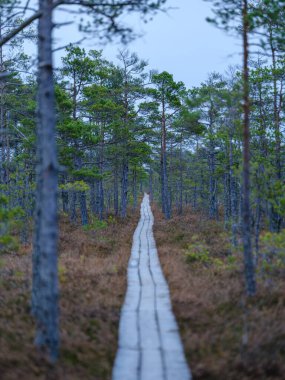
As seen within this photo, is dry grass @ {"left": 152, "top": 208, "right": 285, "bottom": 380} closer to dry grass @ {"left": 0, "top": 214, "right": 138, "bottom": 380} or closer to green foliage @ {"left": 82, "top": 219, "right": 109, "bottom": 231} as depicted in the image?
dry grass @ {"left": 0, "top": 214, "right": 138, "bottom": 380}

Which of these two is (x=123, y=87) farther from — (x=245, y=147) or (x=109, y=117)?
(x=245, y=147)

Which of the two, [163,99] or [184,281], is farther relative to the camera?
[163,99]

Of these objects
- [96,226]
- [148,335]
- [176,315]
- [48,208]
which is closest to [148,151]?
[96,226]

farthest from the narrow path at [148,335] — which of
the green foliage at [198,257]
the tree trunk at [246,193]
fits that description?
the tree trunk at [246,193]

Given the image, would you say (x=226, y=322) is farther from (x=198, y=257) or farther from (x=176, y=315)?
(x=198, y=257)

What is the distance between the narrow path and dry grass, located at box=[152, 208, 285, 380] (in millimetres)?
282

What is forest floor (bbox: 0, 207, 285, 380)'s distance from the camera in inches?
274

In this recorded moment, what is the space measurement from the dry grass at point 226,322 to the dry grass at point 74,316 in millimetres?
1851

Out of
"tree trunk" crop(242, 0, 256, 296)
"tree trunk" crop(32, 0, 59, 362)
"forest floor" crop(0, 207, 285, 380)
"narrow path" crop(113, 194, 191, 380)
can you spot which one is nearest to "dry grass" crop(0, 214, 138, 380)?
"forest floor" crop(0, 207, 285, 380)

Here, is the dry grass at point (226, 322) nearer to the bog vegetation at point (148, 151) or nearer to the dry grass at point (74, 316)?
the bog vegetation at point (148, 151)

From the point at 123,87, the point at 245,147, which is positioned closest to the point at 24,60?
the point at 123,87

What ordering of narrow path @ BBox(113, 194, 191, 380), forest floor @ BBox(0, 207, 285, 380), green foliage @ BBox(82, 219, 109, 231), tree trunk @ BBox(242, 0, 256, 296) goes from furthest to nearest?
green foliage @ BBox(82, 219, 109, 231)
tree trunk @ BBox(242, 0, 256, 296)
narrow path @ BBox(113, 194, 191, 380)
forest floor @ BBox(0, 207, 285, 380)

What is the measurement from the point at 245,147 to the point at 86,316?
649 cm

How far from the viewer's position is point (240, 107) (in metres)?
11.3
